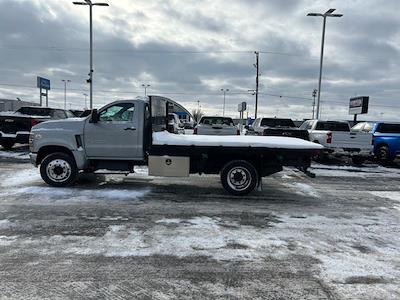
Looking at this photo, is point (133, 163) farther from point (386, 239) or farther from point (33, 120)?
point (33, 120)

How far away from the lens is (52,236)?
6262 millimetres

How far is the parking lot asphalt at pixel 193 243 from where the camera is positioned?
459cm

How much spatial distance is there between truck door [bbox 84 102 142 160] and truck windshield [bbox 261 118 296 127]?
11.4 m

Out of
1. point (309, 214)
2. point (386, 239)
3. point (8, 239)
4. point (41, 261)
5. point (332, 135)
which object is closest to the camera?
point (41, 261)

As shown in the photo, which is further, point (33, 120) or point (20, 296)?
point (33, 120)

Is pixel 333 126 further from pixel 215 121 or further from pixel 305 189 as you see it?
pixel 305 189

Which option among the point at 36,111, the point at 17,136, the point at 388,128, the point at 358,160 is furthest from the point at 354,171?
the point at 36,111

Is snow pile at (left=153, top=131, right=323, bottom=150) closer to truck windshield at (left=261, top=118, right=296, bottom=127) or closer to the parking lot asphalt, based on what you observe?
the parking lot asphalt

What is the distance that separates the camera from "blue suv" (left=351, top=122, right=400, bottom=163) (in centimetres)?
1839

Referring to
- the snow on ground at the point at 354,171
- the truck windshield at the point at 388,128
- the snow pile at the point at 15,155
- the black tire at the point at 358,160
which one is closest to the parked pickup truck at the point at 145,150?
the snow on ground at the point at 354,171

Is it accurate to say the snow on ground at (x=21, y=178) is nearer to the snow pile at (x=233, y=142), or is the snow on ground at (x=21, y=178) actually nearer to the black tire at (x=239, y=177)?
the snow pile at (x=233, y=142)

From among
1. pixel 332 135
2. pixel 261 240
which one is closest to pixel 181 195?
pixel 261 240

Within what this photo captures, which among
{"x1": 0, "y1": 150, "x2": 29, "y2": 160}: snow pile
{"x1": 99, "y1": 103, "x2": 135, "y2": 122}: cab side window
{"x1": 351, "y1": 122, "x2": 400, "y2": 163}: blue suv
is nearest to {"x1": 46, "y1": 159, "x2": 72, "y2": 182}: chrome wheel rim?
{"x1": 99, "y1": 103, "x2": 135, "y2": 122}: cab side window

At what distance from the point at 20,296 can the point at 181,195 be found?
5.55 metres
